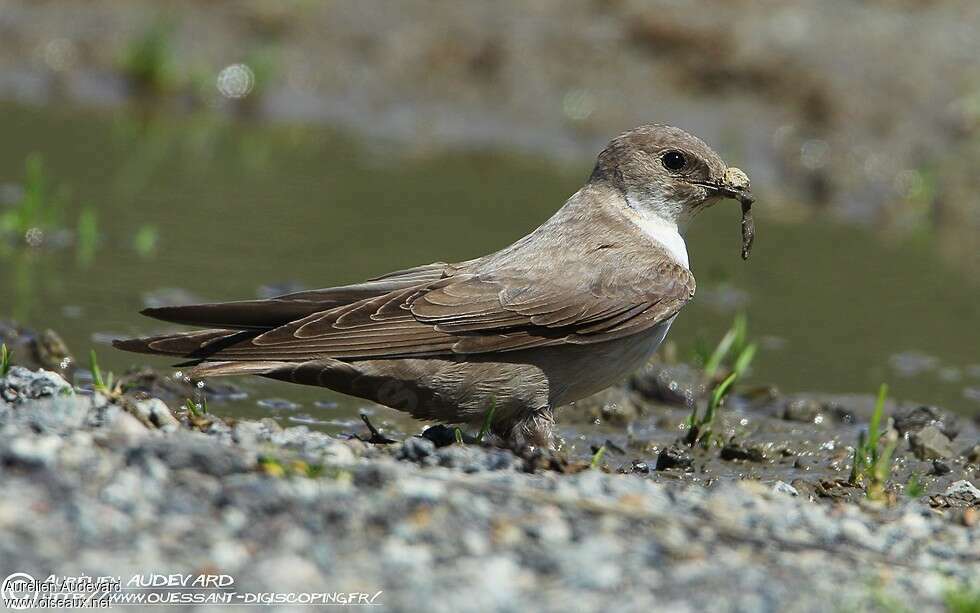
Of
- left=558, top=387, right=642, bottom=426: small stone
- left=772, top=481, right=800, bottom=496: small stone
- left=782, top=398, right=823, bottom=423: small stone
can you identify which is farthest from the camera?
left=782, top=398, right=823, bottom=423: small stone

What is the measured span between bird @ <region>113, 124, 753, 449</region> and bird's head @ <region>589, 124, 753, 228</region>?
16.2 inches

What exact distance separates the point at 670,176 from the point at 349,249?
12.8 ft

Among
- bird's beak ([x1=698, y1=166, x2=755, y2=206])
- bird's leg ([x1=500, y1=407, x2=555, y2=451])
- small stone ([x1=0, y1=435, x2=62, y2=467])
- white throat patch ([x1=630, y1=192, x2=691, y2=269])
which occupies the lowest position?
bird's leg ([x1=500, y1=407, x2=555, y2=451])

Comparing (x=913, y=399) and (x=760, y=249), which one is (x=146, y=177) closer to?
(x=760, y=249)

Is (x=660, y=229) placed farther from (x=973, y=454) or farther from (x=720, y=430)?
(x=973, y=454)

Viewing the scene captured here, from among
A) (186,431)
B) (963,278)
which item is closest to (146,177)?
(963,278)

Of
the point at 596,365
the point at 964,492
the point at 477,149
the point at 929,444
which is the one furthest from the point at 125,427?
the point at 477,149

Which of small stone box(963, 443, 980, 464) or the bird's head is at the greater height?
the bird's head

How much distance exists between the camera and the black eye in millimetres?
6805

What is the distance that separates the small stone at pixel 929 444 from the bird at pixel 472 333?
4.30ft

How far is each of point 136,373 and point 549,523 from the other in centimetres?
324

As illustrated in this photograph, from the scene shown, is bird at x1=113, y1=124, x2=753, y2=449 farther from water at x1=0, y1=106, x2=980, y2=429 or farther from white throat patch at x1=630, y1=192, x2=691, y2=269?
water at x1=0, y1=106, x2=980, y2=429

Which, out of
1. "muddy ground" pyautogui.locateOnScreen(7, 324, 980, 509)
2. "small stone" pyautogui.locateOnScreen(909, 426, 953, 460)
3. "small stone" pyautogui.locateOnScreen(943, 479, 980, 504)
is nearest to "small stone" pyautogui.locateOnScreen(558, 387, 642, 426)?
"muddy ground" pyautogui.locateOnScreen(7, 324, 980, 509)

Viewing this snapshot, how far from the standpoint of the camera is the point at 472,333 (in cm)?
602
